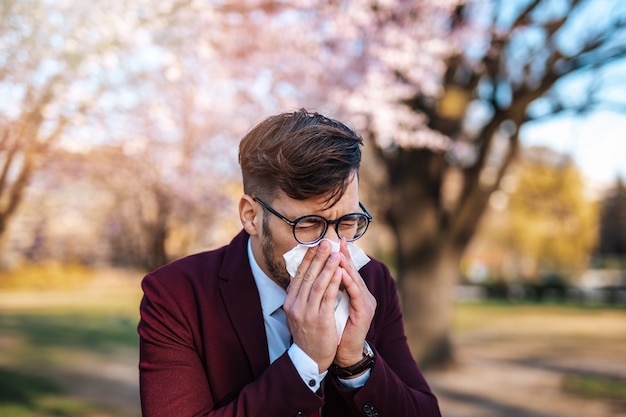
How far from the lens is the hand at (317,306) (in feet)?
5.79

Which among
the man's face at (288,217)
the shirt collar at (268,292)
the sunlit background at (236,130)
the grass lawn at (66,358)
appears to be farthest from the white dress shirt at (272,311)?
the grass lawn at (66,358)

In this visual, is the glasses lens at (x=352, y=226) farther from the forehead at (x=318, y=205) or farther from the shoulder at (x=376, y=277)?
the shoulder at (x=376, y=277)

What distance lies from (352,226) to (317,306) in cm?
33

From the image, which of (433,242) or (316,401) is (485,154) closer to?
(433,242)

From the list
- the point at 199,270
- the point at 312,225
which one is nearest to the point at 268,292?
the point at 199,270

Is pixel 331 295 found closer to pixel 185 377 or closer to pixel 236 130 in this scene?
pixel 185 377

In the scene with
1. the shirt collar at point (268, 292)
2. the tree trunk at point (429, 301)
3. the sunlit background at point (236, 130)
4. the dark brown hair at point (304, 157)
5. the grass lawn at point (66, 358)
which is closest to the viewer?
the dark brown hair at point (304, 157)

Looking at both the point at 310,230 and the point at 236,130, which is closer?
the point at 310,230

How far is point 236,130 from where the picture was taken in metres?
8.79

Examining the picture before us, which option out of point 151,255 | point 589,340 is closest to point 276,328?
point 151,255

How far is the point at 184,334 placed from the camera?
6.47ft

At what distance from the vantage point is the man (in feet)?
5.90

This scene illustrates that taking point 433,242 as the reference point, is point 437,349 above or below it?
below

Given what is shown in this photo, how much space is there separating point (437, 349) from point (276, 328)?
9.44m
